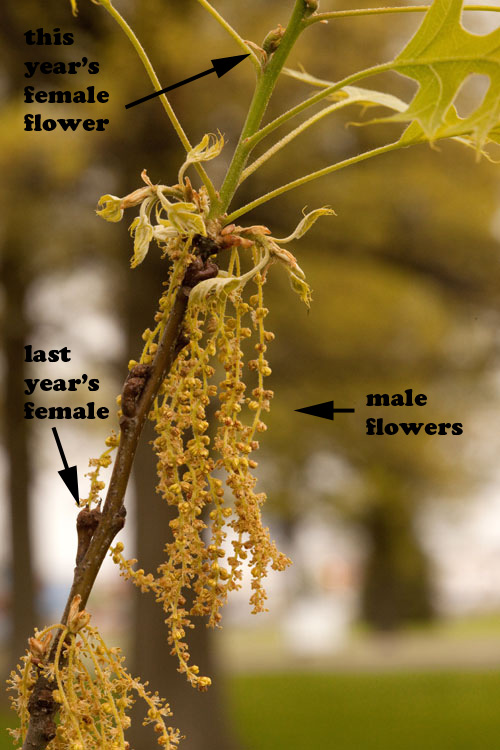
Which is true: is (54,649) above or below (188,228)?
below

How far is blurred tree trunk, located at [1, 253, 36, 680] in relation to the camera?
22.6ft

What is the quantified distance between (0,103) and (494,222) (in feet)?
11.7

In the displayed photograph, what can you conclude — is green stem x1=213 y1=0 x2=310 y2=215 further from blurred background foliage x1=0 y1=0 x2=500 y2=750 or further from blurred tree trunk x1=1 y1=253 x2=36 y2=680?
blurred tree trunk x1=1 y1=253 x2=36 y2=680

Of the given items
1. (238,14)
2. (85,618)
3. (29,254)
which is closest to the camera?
(85,618)

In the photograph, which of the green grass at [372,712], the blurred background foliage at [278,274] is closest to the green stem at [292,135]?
the blurred background foliage at [278,274]

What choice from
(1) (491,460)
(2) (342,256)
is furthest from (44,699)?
(1) (491,460)

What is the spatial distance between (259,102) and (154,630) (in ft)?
15.7

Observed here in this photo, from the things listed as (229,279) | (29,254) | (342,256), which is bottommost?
(229,279)

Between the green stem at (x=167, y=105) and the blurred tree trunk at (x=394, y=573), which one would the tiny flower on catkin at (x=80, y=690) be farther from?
the blurred tree trunk at (x=394, y=573)

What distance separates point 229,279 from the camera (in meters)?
0.78

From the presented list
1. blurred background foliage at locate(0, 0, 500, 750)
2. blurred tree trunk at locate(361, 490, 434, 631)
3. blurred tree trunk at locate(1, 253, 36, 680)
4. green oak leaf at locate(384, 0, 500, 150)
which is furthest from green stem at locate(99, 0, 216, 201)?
blurred tree trunk at locate(361, 490, 434, 631)

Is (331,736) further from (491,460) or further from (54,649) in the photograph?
(54,649)

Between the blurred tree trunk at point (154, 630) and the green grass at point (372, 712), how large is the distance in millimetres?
820

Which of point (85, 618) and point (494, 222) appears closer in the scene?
point (85, 618)
